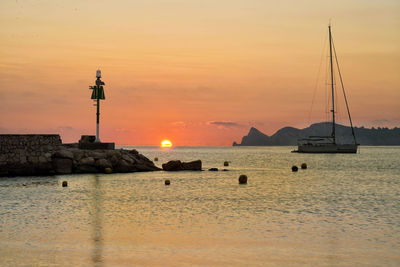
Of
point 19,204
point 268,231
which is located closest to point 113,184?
point 19,204

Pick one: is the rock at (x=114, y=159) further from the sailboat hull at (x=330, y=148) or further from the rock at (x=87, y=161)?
the sailboat hull at (x=330, y=148)

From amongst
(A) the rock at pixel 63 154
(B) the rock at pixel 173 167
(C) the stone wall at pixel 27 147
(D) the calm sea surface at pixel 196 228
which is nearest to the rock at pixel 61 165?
(A) the rock at pixel 63 154

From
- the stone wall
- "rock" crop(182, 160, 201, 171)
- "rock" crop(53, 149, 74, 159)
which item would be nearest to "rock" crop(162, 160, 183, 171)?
"rock" crop(182, 160, 201, 171)

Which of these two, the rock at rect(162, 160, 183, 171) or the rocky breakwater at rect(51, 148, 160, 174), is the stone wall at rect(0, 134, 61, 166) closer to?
the rocky breakwater at rect(51, 148, 160, 174)

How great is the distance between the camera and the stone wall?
4688 centimetres

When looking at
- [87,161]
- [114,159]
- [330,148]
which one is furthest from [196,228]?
[330,148]

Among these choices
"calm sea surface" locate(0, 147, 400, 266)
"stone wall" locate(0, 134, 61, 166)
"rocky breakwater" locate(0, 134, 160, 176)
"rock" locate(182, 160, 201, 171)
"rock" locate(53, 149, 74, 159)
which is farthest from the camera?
"rock" locate(182, 160, 201, 171)

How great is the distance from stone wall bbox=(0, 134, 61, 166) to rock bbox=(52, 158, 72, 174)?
1030 millimetres

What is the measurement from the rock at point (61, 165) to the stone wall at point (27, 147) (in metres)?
1.03

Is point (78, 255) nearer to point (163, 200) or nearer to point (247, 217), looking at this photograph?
point (247, 217)

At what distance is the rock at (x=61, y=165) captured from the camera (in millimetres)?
49906

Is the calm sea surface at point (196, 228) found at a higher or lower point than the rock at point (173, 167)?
lower

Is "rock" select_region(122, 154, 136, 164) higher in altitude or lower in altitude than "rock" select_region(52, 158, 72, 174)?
higher

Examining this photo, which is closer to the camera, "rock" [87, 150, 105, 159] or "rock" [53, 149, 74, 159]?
"rock" [53, 149, 74, 159]
